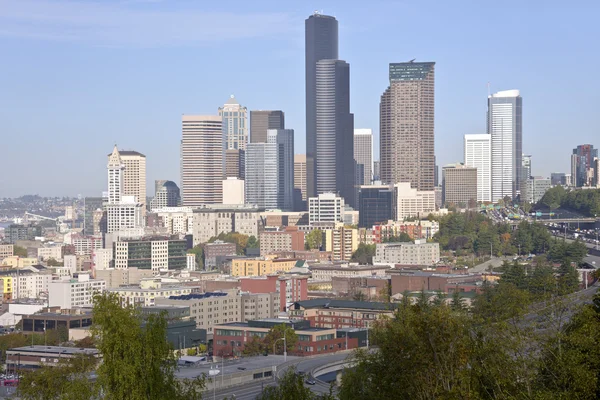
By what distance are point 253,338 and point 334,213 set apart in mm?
64886

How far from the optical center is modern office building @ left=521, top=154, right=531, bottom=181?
18462cm

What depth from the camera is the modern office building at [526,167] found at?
18462cm

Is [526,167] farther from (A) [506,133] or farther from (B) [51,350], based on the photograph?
(B) [51,350]

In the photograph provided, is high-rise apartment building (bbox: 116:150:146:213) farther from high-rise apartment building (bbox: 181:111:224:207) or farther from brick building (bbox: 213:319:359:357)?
brick building (bbox: 213:319:359:357)

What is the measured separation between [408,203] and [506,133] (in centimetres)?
6715

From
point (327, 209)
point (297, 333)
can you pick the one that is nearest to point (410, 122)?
point (327, 209)

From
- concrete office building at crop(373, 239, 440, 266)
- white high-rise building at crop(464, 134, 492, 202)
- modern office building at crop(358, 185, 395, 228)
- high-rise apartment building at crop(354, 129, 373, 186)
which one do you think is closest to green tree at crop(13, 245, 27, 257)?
modern office building at crop(358, 185, 395, 228)

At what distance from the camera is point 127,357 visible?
18.9 meters

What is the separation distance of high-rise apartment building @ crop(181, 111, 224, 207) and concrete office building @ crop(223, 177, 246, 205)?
7.65ft

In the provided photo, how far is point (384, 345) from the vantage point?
67.6 ft

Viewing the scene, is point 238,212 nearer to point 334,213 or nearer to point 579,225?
point 334,213

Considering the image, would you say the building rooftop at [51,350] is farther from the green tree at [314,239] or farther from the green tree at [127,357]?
the green tree at [314,239]

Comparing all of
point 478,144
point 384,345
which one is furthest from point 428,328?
point 478,144

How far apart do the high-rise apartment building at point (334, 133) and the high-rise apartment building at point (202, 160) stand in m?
16.6
